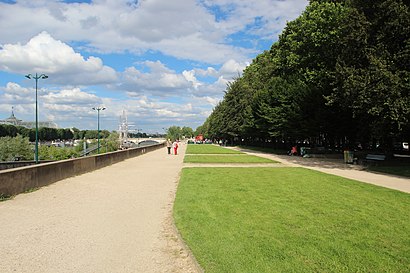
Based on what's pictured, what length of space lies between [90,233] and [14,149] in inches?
2304

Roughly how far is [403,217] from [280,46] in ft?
109

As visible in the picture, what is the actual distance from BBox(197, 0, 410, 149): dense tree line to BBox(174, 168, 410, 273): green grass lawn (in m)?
9.04

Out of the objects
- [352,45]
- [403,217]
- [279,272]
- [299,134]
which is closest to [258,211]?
[403,217]

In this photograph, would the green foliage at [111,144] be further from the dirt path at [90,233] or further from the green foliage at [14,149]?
the dirt path at [90,233]

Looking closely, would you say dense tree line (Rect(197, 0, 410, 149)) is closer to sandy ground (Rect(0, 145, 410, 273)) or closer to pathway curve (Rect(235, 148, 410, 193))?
pathway curve (Rect(235, 148, 410, 193))

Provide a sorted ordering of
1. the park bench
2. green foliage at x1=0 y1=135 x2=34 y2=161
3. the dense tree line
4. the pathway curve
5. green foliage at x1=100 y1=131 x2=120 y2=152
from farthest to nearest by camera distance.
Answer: green foliage at x1=100 y1=131 x2=120 y2=152 → green foliage at x1=0 y1=135 x2=34 y2=161 → the park bench → the dense tree line → the pathway curve

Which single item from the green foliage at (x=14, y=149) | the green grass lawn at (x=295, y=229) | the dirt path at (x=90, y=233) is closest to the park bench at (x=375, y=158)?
the green grass lawn at (x=295, y=229)

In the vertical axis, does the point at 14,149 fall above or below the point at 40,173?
below

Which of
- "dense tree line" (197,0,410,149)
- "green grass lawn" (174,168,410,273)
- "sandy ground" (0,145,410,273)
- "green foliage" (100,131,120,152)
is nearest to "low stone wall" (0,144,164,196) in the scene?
"sandy ground" (0,145,410,273)

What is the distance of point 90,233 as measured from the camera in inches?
262

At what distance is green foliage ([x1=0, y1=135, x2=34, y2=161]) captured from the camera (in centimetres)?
5614

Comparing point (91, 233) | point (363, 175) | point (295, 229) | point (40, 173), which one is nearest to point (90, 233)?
point (91, 233)

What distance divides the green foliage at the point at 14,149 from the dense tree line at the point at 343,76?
37.2 meters

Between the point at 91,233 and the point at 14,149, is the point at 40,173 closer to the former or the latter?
the point at 91,233
